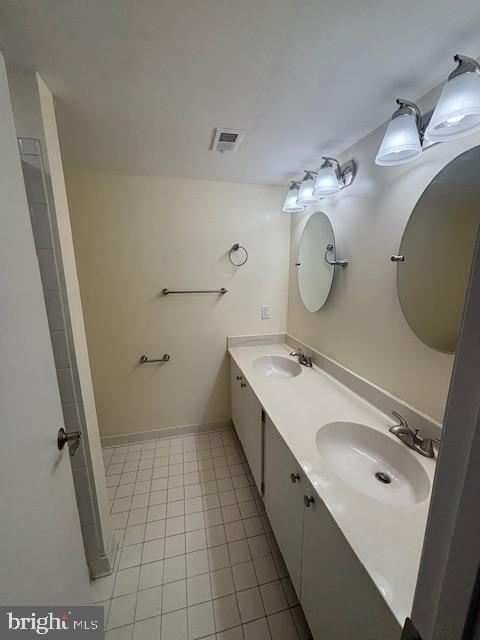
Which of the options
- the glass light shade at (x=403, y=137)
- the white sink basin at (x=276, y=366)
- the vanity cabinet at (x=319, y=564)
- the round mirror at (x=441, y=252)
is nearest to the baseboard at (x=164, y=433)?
the white sink basin at (x=276, y=366)

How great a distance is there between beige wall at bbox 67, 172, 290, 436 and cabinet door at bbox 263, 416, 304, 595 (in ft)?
3.45

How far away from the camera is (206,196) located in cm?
192

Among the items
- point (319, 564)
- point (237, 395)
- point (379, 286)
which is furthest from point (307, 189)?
point (319, 564)

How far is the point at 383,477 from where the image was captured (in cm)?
98

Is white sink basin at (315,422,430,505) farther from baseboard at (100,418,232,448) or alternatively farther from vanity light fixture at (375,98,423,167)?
baseboard at (100,418,232,448)

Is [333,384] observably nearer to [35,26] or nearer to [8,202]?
[8,202]

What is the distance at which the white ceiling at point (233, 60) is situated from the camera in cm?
68

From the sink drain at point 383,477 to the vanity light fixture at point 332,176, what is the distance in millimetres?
1417

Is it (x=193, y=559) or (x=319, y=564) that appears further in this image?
(x=193, y=559)

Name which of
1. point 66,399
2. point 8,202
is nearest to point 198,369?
point 66,399

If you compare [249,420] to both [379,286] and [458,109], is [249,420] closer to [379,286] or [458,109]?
[379,286]

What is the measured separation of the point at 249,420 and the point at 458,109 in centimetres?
169

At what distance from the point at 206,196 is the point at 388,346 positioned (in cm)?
164

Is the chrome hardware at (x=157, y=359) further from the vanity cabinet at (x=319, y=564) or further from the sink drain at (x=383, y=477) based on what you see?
the sink drain at (x=383, y=477)
